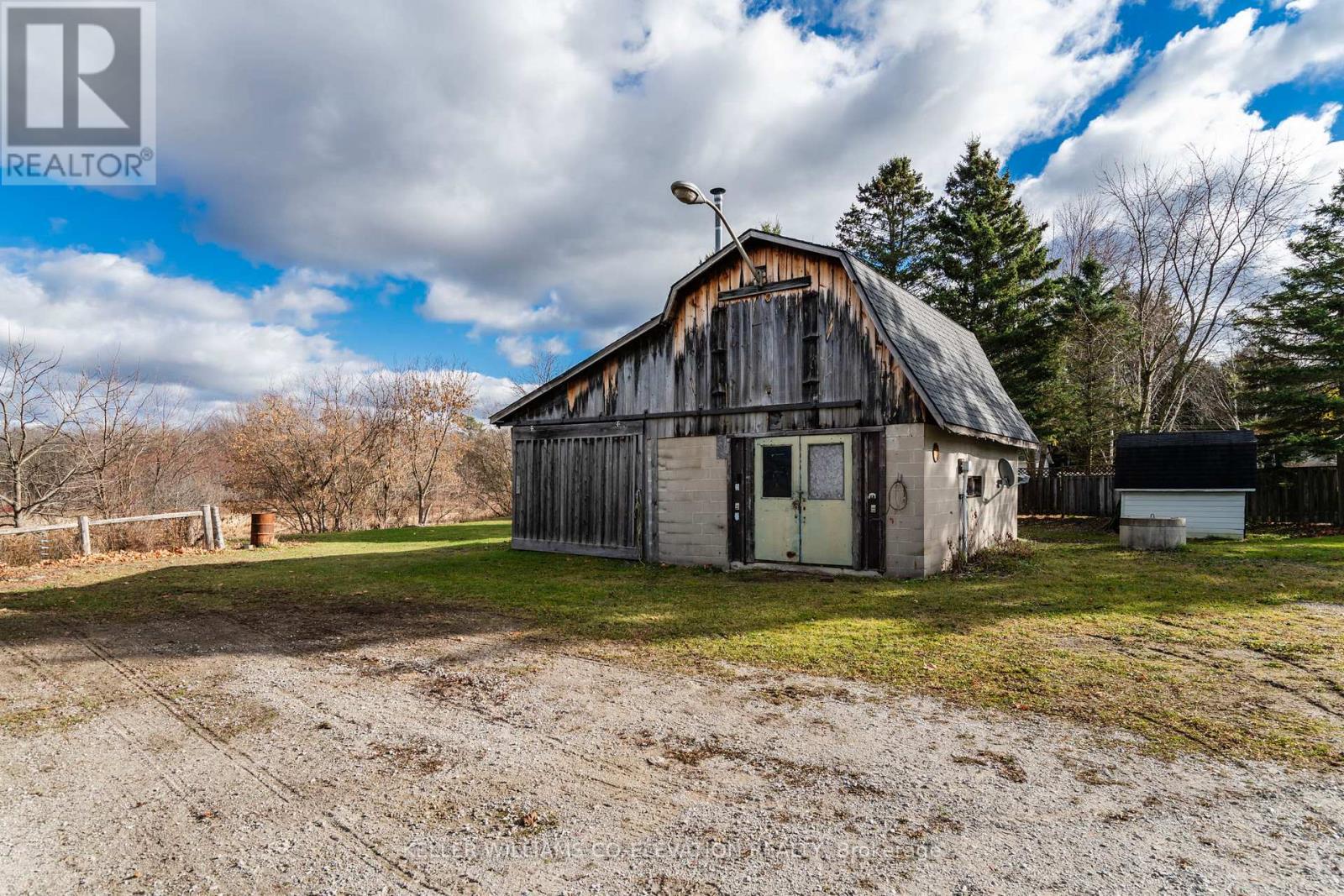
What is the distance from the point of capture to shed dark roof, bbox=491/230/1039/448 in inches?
373

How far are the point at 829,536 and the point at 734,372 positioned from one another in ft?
10.4

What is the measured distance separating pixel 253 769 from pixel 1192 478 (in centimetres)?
1910

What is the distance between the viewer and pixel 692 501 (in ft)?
36.3

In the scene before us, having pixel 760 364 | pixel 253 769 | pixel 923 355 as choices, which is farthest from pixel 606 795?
pixel 923 355

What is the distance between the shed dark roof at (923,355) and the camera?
947 centimetres

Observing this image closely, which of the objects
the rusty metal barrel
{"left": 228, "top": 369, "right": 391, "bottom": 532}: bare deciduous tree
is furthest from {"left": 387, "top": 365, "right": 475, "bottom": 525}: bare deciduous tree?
the rusty metal barrel

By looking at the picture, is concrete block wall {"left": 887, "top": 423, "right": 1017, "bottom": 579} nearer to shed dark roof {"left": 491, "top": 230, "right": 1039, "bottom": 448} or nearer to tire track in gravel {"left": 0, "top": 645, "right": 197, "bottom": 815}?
shed dark roof {"left": 491, "top": 230, "right": 1039, "bottom": 448}

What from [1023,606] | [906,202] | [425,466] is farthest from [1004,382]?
[425,466]

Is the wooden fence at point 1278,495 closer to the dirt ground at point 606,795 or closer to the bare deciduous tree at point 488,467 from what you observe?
the dirt ground at point 606,795

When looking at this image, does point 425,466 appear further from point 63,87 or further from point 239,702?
point 239,702

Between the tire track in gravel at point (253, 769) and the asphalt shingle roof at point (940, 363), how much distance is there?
834 centimetres

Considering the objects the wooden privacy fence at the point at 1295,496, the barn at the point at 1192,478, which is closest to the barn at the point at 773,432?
the barn at the point at 1192,478

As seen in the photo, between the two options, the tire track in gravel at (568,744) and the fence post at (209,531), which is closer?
the tire track in gravel at (568,744)

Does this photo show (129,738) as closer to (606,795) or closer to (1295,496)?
(606,795)
